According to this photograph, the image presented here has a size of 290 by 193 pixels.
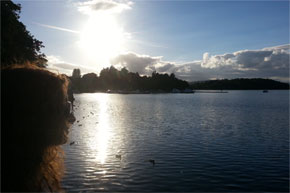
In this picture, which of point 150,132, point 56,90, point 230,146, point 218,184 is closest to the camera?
point 56,90

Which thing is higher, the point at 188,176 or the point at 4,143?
the point at 4,143

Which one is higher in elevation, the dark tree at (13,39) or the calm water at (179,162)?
the dark tree at (13,39)

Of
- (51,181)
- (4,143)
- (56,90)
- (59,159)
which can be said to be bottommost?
(51,181)

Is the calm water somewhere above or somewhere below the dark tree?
below

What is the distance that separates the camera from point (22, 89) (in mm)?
4293

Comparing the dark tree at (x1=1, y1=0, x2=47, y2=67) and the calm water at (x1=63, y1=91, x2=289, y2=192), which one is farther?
the calm water at (x1=63, y1=91, x2=289, y2=192)

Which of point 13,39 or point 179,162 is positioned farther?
point 179,162

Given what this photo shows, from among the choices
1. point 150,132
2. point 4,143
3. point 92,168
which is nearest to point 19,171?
point 4,143

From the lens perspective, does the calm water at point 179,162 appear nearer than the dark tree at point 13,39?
No

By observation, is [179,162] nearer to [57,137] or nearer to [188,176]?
[188,176]

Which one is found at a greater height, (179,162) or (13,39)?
(13,39)

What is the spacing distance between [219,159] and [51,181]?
19.5 m

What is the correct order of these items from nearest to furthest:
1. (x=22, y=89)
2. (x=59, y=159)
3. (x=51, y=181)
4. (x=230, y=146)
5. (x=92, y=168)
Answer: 1. (x=22, y=89)
2. (x=51, y=181)
3. (x=59, y=159)
4. (x=92, y=168)
5. (x=230, y=146)

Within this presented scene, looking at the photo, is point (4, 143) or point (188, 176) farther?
point (188, 176)
